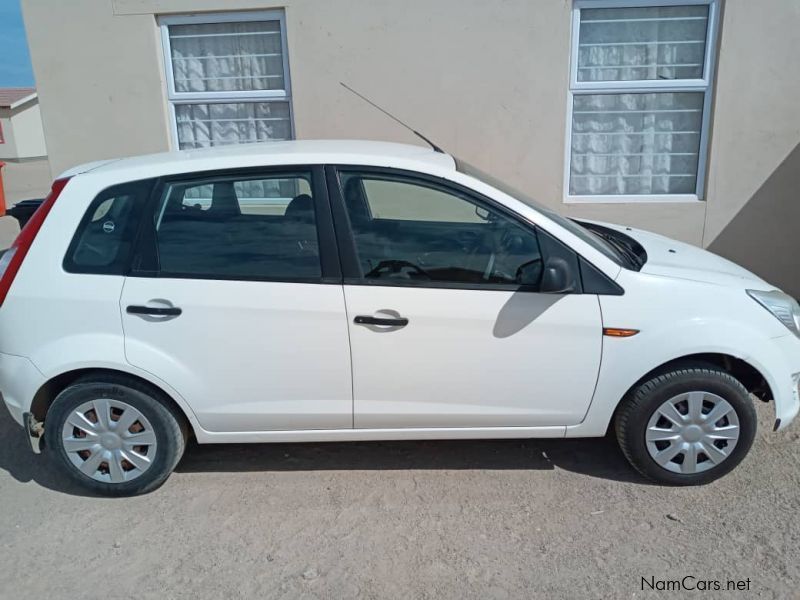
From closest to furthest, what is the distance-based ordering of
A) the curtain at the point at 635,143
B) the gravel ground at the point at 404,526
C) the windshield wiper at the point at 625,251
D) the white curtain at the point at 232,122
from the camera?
the gravel ground at the point at 404,526, the windshield wiper at the point at 625,251, the curtain at the point at 635,143, the white curtain at the point at 232,122

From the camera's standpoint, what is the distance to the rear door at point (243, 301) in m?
3.01

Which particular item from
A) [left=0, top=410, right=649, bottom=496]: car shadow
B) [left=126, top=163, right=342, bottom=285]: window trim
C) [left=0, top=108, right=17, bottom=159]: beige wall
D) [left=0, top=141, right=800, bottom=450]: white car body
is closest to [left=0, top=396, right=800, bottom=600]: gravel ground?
[left=0, top=410, right=649, bottom=496]: car shadow

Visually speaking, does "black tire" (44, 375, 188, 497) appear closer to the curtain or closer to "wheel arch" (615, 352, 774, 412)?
"wheel arch" (615, 352, 774, 412)

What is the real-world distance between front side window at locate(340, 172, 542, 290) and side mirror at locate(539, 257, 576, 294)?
0.36ft

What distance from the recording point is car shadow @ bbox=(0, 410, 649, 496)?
3494 millimetres

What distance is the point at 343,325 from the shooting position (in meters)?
3.01

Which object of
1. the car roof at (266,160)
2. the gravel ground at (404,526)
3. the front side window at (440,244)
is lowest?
the gravel ground at (404,526)

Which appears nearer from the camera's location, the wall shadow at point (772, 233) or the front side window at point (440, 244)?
the front side window at point (440, 244)

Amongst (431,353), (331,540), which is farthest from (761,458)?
(331,540)

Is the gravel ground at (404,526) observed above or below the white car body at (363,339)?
below

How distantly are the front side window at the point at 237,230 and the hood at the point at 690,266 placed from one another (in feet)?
5.68

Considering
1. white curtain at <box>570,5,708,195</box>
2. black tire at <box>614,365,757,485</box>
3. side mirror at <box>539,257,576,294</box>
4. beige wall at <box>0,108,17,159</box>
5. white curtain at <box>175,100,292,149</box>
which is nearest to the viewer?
side mirror at <box>539,257,576,294</box>

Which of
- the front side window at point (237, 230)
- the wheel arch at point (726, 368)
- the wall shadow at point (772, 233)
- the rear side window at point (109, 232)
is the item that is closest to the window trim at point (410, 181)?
the front side window at point (237, 230)

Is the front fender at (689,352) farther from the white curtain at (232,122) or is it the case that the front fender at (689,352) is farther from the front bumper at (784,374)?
the white curtain at (232,122)
